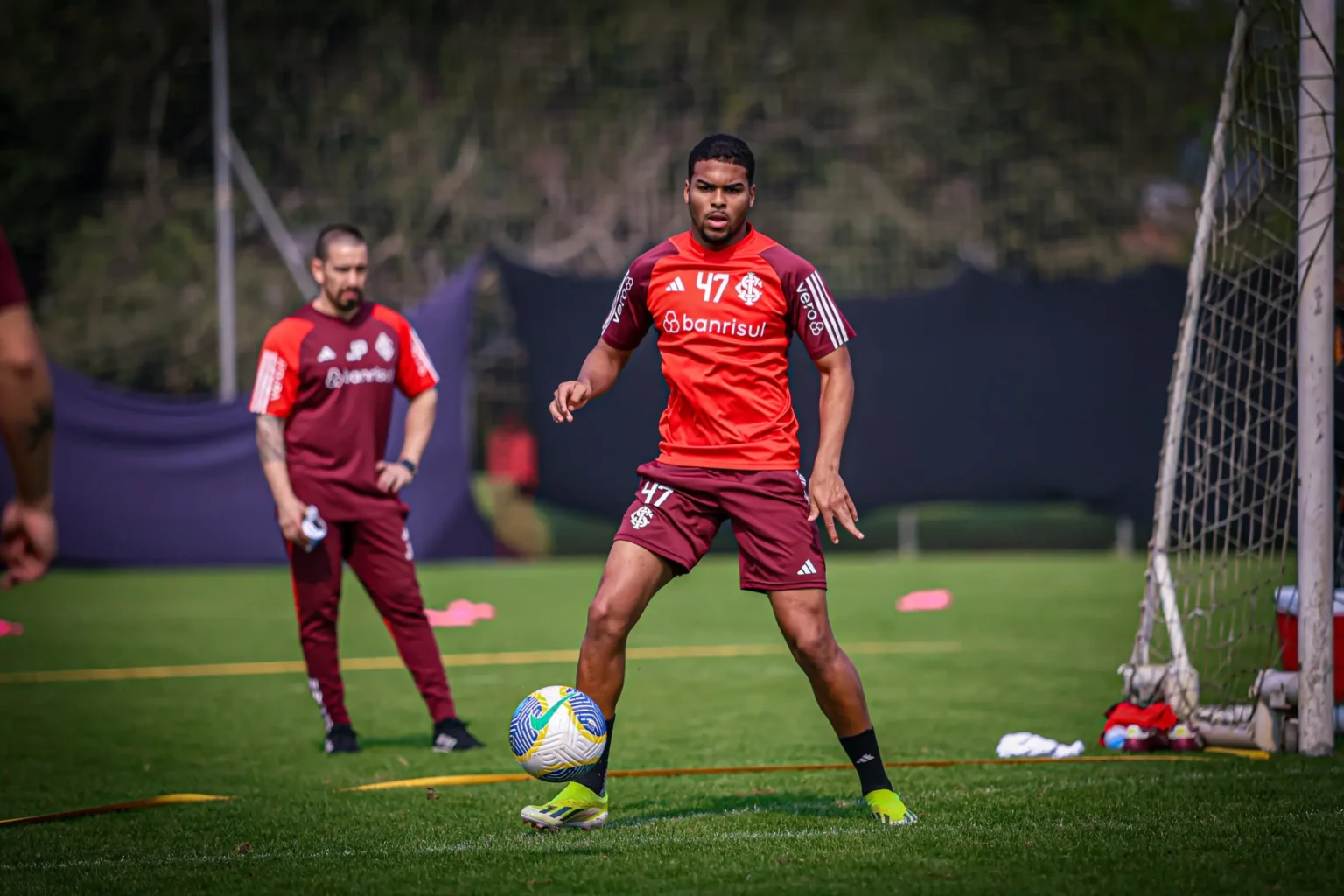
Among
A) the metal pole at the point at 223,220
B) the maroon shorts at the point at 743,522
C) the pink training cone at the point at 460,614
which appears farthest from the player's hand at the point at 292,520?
the metal pole at the point at 223,220

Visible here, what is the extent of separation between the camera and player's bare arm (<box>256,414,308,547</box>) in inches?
284

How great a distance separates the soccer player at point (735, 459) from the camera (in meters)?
5.38

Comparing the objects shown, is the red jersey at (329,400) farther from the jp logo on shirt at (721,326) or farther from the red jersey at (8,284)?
the red jersey at (8,284)

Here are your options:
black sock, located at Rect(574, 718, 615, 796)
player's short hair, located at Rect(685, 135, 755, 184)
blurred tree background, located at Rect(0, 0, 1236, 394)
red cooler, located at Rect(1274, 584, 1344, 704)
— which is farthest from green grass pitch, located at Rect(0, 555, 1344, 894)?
blurred tree background, located at Rect(0, 0, 1236, 394)

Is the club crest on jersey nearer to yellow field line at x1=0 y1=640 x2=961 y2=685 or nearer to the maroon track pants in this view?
the maroon track pants

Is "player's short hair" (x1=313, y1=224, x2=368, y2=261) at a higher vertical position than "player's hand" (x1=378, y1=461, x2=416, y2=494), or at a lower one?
higher

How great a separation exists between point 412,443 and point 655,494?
262 cm

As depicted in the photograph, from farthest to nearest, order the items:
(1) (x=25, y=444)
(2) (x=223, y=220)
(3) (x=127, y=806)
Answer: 1. (2) (x=223, y=220)
2. (3) (x=127, y=806)
3. (1) (x=25, y=444)

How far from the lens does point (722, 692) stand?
9430 millimetres

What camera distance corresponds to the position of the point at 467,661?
1110 centimetres

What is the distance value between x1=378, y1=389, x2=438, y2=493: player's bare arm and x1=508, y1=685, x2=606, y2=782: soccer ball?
249cm

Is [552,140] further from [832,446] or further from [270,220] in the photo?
[832,446]

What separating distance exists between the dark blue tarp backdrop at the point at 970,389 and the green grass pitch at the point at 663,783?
530cm

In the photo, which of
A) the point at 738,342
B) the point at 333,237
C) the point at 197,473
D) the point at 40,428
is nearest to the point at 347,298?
the point at 333,237
